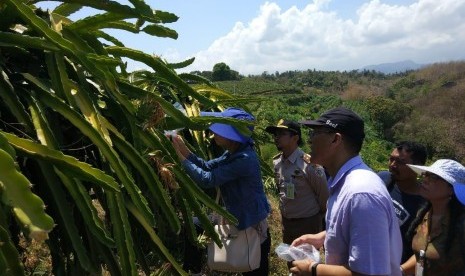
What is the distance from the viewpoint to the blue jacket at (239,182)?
3.09 m

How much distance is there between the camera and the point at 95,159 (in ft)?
5.56

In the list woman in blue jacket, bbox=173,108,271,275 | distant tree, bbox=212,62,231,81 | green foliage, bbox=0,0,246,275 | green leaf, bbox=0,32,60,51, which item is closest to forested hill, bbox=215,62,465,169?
distant tree, bbox=212,62,231,81

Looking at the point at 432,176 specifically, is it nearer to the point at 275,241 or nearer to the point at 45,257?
the point at 45,257

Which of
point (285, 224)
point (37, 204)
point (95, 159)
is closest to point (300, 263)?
point (95, 159)

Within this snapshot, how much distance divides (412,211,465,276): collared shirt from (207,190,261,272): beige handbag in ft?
3.37

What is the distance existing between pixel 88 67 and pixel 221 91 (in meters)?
1.93

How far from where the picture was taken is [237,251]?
3.14m

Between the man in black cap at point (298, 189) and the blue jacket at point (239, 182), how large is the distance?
1.02 meters

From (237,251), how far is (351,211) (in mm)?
1318

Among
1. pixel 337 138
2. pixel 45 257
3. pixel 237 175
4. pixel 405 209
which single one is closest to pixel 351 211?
pixel 337 138

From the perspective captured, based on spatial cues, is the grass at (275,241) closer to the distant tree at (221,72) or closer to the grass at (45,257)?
the grass at (45,257)

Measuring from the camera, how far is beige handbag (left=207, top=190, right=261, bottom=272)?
124 inches

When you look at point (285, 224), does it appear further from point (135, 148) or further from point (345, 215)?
point (135, 148)

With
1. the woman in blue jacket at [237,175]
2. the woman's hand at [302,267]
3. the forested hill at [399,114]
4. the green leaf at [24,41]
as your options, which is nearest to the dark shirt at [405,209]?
the woman in blue jacket at [237,175]
